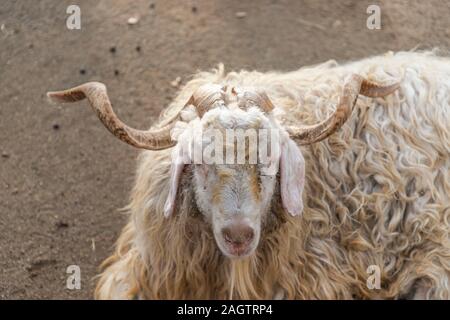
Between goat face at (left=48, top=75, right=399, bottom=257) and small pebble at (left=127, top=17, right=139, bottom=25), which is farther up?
small pebble at (left=127, top=17, right=139, bottom=25)

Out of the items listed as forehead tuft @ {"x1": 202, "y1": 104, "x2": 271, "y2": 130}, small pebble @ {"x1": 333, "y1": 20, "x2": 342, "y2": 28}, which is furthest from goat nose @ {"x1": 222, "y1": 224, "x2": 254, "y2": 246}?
small pebble @ {"x1": 333, "y1": 20, "x2": 342, "y2": 28}

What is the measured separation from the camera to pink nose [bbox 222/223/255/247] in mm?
3609

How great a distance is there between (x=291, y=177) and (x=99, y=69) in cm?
318

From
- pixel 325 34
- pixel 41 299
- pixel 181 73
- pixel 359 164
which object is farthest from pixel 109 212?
pixel 325 34

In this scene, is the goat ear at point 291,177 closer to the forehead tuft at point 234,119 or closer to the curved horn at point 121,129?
the forehead tuft at point 234,119

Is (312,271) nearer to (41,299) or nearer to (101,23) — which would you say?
(41,299)

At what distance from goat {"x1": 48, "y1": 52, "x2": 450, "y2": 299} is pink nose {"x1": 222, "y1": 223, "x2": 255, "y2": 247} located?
0.24m

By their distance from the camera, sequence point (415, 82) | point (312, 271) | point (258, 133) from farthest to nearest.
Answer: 1. point (415, 82)
2. point (312, 271)
3. point (258, 133)

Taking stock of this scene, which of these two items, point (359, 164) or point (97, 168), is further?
point (97, 168)

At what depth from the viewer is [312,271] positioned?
4.39m

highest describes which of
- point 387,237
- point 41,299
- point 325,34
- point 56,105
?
point 325,34

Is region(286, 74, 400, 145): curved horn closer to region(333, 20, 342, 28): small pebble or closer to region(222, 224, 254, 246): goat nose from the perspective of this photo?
region(222, 224, 254, 246): goat nose

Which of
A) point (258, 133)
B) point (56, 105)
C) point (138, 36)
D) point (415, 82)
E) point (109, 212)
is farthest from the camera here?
point (138, 36)

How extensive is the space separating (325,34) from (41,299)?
338 centimetres
